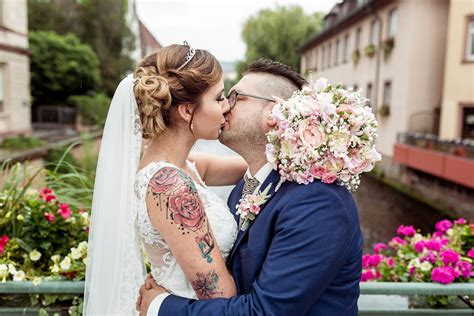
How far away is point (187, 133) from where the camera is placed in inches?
84.4

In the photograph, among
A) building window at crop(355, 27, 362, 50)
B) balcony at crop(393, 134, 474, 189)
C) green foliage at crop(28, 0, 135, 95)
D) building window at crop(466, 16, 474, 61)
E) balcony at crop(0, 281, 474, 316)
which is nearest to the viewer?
balcony at crop(0, 281, 474, 316)

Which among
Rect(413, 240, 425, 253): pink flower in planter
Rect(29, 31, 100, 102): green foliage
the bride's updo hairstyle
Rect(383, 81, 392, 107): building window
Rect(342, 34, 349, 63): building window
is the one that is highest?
Rect(342, 34, 349, 63): building window

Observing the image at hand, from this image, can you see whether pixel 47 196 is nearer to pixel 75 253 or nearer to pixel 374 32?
pixel 75 253

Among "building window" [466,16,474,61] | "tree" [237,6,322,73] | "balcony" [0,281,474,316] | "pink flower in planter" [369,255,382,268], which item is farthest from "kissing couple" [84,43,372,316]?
"tree" [237,6,322,73]

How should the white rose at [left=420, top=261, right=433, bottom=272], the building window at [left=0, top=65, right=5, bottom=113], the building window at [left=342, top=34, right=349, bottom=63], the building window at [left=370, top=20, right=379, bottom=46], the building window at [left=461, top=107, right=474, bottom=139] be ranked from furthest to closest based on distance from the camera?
the building window at [left=342, top=34, right=349, bottom=63] → the building window at [left=370, top=20, right=379, bottom=46] → the building window at [left=0, top=65, right=5, bottom=113] → the building window at [left=461, top=107, right=474, bottom=139] → the white rose at [left=420, top=261, right=433, bottom=272]

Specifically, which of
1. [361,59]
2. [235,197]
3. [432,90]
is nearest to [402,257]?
[235,197]

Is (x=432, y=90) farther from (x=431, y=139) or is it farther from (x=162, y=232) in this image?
(x=162, y=232)

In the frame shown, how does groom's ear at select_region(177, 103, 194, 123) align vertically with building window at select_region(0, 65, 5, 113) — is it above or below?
below

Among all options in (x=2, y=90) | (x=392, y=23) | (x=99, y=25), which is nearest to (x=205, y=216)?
(x=392, y=23)

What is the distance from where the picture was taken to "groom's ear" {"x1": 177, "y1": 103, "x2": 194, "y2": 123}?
204 centimetres

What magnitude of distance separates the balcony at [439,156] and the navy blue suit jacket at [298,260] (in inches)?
473

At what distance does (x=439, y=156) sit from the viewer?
561 inches

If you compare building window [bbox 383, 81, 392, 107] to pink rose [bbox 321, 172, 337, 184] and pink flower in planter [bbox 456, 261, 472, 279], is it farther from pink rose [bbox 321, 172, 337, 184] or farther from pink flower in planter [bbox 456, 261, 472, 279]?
pink rose [bbox 321, 172, 337, 184]

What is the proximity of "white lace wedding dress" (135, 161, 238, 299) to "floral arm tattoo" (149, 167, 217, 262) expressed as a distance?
0.11 meters
